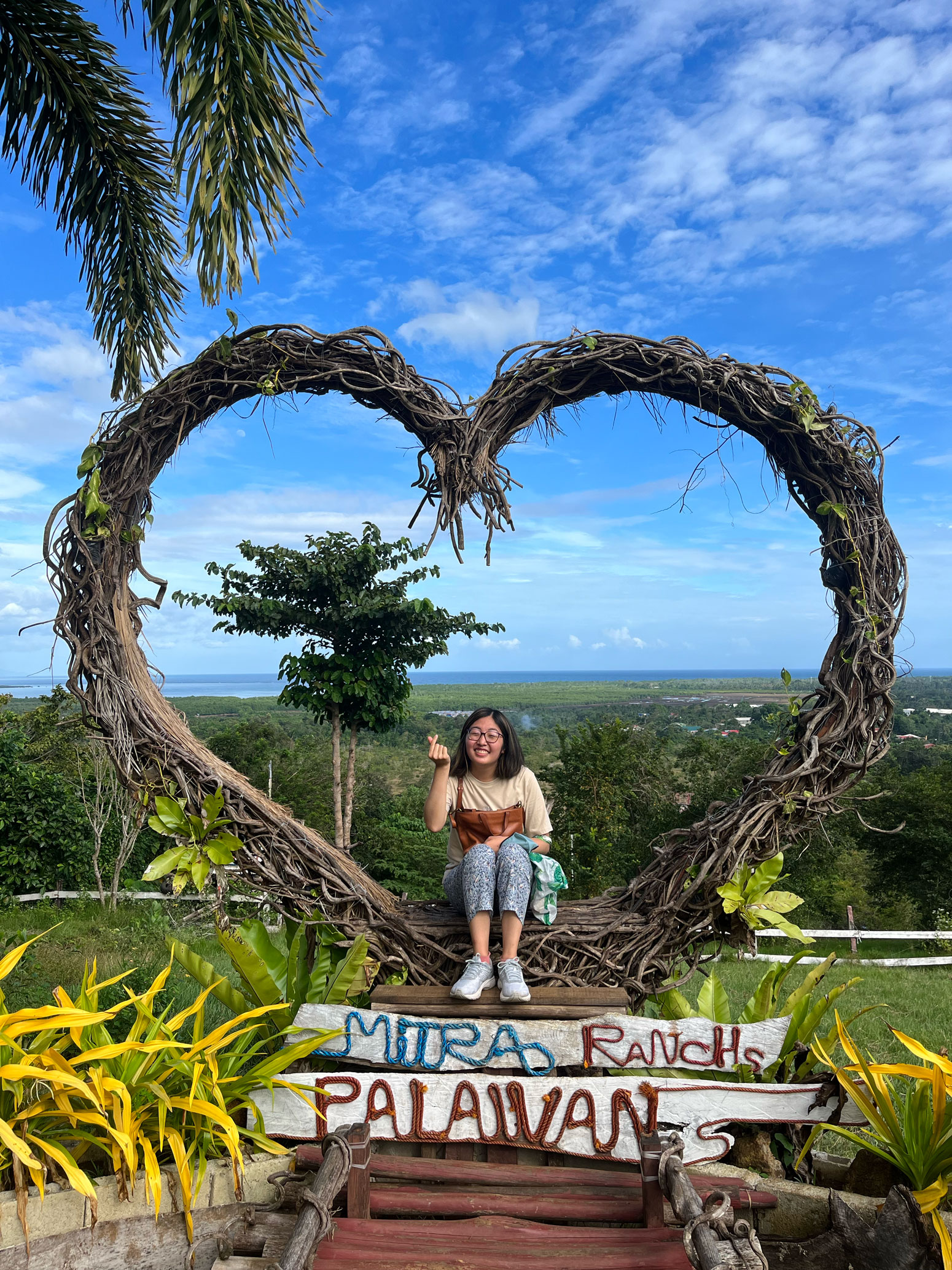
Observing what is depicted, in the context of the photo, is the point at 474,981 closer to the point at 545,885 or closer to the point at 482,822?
the point at 545,885

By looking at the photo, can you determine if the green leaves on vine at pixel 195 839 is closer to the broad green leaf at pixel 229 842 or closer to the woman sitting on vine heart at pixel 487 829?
the broad green leaf at pixel 229 842

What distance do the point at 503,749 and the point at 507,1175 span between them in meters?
1.53

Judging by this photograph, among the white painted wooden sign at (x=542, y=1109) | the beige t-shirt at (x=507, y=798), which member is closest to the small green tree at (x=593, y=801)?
the beige t-shirt at (x=507, y=798)

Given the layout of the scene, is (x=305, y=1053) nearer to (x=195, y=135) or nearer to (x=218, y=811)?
(x=218, y=811)

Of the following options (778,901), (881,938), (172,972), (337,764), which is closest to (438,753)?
(778,901)

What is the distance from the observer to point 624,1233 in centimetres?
242

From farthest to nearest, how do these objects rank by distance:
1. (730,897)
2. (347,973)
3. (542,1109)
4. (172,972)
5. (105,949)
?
(105,949), (172,972), (730,897), (347,973), (542,1109)

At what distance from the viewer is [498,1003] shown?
9.91 ft

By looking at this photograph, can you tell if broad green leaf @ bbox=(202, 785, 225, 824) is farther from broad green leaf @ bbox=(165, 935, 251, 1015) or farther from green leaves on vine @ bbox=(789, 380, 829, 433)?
green leaves on vine @ bbox=(789, 380, 829, 433)

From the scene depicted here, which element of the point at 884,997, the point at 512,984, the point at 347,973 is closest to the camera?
the point at 512,984

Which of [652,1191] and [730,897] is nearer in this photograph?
[652,1191]

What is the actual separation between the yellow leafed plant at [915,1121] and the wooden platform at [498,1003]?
2.54 feet

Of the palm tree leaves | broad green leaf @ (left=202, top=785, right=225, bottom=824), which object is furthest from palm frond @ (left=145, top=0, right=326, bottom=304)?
broad green leaf @ (left=202, top=785, right=225, bottom=824)

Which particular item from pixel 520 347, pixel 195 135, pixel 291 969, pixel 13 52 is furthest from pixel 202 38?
pixel 291 969
